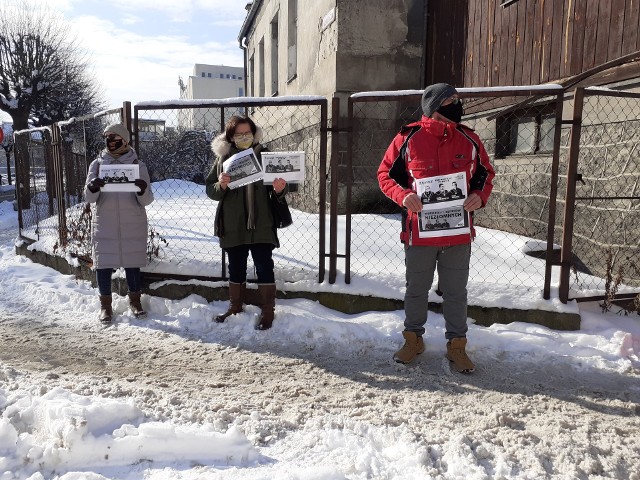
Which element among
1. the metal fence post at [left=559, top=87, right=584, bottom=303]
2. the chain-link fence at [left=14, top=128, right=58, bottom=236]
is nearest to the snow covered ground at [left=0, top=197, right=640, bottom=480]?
the metal fence post at [left=559, top=87, right=584, bottom=303]

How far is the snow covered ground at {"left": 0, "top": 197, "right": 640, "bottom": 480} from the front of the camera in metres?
2.26

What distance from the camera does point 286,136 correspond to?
395 inches

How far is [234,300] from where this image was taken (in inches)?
165

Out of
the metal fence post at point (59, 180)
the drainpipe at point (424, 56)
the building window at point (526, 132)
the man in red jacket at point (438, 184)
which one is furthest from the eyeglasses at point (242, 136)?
the drainpipe at point (424, 56)

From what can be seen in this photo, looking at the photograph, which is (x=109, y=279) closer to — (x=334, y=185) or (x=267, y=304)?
(x=267, y=304)

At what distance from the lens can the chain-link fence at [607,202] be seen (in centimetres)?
442

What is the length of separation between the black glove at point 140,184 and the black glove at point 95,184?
26cm

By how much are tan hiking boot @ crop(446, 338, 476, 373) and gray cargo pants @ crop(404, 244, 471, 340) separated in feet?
0.14

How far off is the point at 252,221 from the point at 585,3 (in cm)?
421

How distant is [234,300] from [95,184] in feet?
4.82

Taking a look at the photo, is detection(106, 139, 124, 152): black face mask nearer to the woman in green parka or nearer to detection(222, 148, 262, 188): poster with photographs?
the woman in green parka

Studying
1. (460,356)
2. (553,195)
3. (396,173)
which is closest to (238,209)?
(396,173)

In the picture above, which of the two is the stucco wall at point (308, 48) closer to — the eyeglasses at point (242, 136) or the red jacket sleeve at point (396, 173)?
the eyeglasses at point (242, 136)

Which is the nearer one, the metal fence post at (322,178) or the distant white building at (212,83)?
the metal fence post at (322,178)
